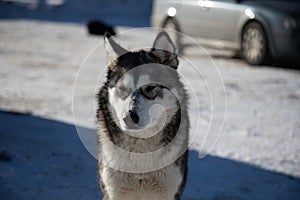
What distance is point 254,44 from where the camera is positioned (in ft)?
36.3

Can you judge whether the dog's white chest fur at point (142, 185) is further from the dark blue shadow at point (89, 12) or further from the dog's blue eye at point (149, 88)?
the dark blue shadow at point (89, 12)

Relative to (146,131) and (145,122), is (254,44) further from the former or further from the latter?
(145,122)

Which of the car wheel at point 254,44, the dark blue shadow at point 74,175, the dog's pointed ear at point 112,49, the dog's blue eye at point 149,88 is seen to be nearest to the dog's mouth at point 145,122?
the dog's blue eye at point 149,88

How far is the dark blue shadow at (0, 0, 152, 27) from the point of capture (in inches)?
804

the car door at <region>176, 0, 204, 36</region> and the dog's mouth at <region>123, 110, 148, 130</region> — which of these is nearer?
the dog's mouth at <region>123, 110, 148, 130</region>

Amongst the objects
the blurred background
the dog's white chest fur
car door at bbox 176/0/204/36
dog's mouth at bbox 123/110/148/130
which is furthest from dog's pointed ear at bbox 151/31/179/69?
car door at bbox 176/0/204/36

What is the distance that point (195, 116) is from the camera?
7.36 meters

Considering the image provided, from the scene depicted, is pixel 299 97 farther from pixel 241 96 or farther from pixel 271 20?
pixel 271 20

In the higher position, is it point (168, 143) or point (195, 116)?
point (168, 143)

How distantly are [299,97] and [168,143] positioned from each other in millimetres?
5301

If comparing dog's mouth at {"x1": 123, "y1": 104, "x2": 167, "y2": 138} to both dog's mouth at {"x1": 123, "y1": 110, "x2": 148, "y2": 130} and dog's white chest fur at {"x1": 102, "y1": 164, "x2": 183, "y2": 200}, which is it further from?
dog's white chest fur at {"x1": 102, "y1": 164, "x2": 183, "y2": 200}

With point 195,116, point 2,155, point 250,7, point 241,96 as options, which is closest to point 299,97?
point 241,96

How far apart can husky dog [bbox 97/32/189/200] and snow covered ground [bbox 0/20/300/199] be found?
129 cm

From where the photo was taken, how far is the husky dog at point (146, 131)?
150 inches
